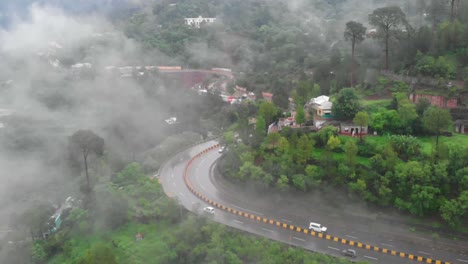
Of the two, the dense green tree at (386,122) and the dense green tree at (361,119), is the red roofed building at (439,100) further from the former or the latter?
the dense green tree at (361,119)

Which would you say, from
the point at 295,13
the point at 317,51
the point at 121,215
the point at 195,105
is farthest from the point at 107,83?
the point at 295,13

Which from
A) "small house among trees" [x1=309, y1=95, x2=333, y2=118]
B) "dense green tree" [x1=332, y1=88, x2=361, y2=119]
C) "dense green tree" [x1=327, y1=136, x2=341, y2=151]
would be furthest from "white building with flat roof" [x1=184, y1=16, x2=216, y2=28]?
"dense green tree" [x1=327, y1=136, x2=341, y2=151]

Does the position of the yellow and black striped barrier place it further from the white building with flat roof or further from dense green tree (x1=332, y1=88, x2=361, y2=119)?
the white building with flat roof

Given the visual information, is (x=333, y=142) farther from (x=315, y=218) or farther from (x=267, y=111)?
(x=267, y=111)

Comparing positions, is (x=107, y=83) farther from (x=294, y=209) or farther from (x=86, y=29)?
(x=294, y=209)

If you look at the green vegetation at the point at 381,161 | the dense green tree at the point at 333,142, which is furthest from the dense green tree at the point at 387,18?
the dense green tree at the point at 333,142
